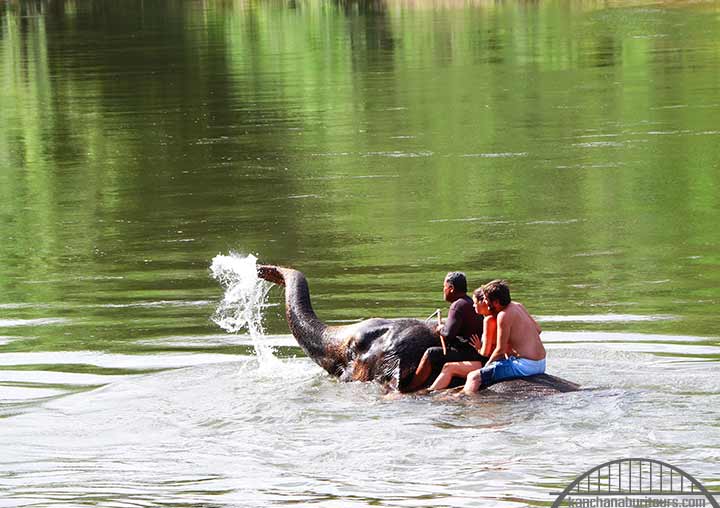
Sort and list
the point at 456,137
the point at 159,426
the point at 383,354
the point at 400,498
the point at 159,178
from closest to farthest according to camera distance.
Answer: the point at 400,498, the point at 159,426, the point at 383,354, the point at 159,178, the point at 456,137

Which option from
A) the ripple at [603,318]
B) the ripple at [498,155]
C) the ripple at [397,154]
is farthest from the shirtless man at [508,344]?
the ripple at [397,154]

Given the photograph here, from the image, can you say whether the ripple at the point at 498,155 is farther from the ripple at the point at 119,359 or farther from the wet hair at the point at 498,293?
the wet hair at the point at 498,293

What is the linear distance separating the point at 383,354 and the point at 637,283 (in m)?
5.60

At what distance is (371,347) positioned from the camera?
532 inches

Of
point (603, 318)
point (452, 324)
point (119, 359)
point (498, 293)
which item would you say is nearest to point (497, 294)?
point (498, 293)

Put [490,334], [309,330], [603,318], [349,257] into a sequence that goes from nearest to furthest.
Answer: [490,334]
[309,330]
[603,318]
[349,257]

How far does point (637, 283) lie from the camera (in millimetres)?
17969

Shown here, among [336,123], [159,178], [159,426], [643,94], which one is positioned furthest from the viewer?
[643,94]

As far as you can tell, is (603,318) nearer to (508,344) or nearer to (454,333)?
(454,333)

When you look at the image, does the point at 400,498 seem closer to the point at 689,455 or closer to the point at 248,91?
the point at 689,455

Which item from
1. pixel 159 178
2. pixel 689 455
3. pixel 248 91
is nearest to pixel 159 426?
pixel 689 455

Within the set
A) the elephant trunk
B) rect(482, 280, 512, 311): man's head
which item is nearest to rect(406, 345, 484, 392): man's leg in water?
rect(482, 280, 512, 311): man's head

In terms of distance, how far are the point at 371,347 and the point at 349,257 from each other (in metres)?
6.62

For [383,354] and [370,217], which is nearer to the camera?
[383,354]
